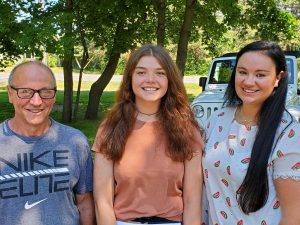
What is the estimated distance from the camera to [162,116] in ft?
8.32

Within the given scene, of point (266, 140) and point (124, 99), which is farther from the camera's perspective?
point (124, 99)

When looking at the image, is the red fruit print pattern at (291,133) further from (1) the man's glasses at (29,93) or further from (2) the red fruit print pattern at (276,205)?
(1) the man's glasses at (29,93)

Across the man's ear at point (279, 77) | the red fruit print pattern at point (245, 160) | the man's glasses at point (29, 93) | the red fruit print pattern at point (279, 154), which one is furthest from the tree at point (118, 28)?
the red fruit print pattern at point (279, 154)

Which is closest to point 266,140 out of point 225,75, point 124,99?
point 124,99

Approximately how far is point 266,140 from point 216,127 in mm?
384

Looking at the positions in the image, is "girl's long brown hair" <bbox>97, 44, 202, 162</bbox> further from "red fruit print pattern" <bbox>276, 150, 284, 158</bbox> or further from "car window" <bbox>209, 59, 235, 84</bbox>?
"car window" <bbox>209, 59, 235, 84</bbox>

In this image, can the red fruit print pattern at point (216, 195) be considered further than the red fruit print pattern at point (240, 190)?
Yes

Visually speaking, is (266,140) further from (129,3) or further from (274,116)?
(129,3)

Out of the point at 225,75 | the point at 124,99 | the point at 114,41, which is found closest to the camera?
the point at 124,99

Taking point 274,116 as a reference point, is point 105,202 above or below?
below

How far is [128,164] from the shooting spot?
2.38m

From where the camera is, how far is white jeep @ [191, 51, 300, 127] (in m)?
6.86

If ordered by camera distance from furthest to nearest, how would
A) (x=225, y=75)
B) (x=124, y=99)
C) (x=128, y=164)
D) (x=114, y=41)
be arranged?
(x=114, y=41) → (x=225, y=75) → (x=124, y=99) → (x=128, y=164)

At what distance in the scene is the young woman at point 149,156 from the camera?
2.37 meters
